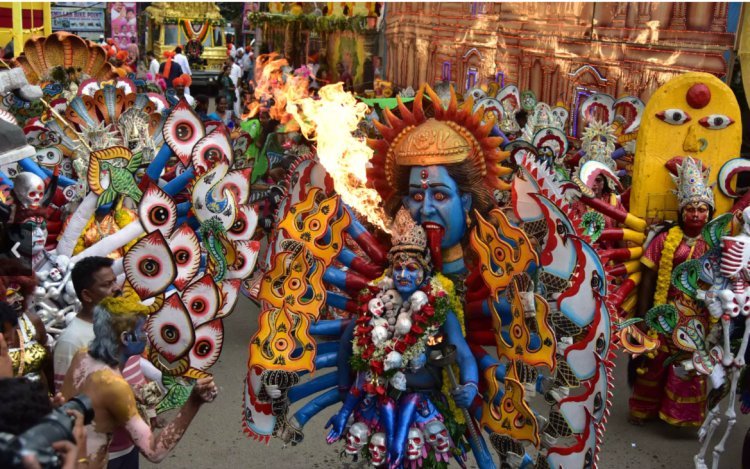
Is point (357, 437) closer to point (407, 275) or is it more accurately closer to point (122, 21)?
point (407, 275)

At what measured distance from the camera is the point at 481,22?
15086mm

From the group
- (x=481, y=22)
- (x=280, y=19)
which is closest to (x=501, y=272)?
(x=481, y=22)

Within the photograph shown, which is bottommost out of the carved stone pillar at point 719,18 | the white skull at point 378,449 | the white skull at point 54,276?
the white skull at point 378,449

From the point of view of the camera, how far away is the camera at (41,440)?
207 centimetres

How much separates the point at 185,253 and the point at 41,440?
261 cm

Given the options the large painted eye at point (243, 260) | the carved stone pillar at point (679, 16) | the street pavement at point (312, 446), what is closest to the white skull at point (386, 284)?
the large painted eye at point (243, 260)

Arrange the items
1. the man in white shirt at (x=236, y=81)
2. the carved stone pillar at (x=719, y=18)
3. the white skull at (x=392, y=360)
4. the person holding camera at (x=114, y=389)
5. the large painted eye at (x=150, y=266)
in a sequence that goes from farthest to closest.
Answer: the man in white shirt at (x=236, y=81), the carved stone pillar at (x=719, y=18), the large painted eye at (x=150, y=266), the white skull at (x=392, y=360), the person holding camera at (x=114, y=389)

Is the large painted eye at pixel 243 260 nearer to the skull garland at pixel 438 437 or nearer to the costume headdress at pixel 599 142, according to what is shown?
the skull garland at pixel 438 437

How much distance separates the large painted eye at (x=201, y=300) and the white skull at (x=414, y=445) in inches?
48.0

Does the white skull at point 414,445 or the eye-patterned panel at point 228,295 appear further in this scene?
the eye-patterned panel at point 228,295

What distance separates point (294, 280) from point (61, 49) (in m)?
6.92

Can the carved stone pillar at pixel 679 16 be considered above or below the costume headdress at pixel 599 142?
above

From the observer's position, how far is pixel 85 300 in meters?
3.86

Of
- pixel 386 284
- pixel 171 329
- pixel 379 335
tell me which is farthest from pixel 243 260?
pixel 379 335
